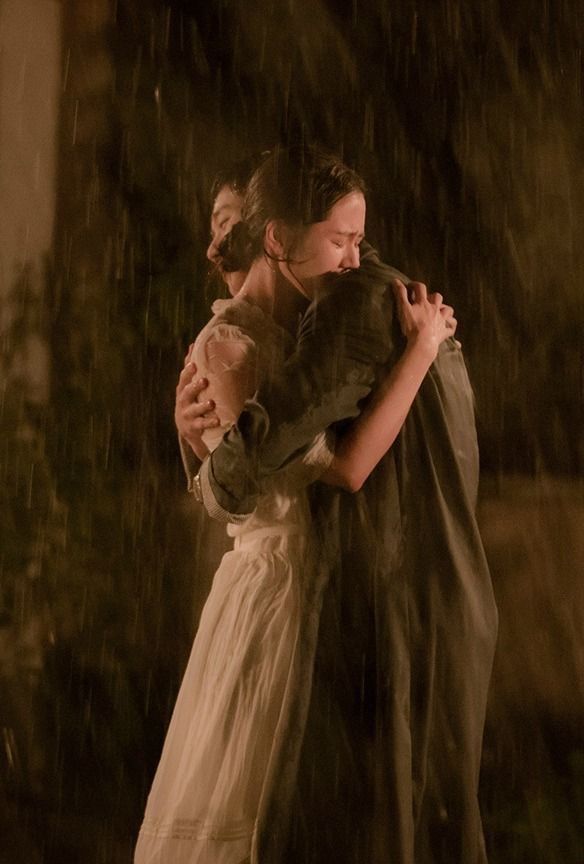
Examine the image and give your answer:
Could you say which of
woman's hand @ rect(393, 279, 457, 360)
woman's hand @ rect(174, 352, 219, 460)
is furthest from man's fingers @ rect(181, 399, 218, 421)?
woman's hand @ rect(393, 279, 457, 360)

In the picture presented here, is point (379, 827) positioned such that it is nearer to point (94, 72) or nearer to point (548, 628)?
point (548, 628)

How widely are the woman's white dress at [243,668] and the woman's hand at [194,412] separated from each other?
2 cm

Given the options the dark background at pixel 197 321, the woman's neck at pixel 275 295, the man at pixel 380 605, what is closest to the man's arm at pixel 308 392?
the man at pixel 380 605

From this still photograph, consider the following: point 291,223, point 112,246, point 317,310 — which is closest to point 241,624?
point 317,310

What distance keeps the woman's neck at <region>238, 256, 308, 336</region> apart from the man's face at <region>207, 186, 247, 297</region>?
0.14ft

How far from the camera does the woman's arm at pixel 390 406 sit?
4.38ft

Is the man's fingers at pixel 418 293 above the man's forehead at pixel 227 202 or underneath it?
underneath

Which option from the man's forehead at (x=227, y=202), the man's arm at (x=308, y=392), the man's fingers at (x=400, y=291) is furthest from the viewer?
the man's forehead at (x=227, y=202)

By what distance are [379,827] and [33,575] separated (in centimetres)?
116

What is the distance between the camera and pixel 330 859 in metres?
1.30

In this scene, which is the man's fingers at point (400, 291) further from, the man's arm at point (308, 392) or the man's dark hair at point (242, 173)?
the man's dark hair at point (242, 173)

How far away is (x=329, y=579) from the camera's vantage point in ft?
4.38

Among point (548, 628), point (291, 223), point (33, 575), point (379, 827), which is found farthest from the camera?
point (33, 575)

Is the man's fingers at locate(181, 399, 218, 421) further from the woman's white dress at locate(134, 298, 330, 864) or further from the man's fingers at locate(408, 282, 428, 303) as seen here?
the man's fingers at locate(408, 282, 428, 303)
